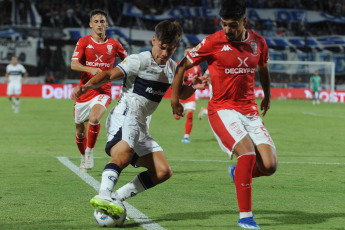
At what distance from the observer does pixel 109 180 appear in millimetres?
6027

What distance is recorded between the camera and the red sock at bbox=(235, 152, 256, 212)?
603 centimetres

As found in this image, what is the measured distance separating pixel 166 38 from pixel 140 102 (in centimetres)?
66

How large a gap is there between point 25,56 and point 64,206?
33.9m

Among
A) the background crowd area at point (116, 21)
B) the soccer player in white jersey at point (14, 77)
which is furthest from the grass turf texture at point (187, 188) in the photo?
the background crowd area at point (116, 21)

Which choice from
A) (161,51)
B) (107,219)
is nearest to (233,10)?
(161,51)

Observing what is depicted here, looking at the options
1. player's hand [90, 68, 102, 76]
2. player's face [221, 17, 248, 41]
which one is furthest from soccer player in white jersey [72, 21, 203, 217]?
player's hand [90, 68, 102, 76]

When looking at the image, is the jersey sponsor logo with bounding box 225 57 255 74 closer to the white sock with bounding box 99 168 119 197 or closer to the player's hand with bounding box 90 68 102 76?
the white sock with bounding box 99 168 119 197

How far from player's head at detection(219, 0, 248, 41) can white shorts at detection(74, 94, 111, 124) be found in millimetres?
4687

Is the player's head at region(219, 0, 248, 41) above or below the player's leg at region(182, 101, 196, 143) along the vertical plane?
above

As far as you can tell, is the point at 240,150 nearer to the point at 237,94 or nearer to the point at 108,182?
the point at 237,94

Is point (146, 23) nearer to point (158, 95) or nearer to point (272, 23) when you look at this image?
point (272, 23)

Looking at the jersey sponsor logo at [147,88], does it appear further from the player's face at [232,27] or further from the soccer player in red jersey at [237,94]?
the player's face at [232,27]

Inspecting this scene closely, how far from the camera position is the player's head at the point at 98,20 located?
10625 millimetres

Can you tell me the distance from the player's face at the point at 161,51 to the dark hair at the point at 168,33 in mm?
52
